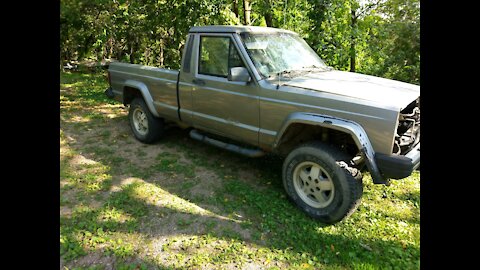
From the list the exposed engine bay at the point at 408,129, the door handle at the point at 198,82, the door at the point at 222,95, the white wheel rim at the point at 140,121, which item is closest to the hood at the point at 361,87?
the exposed engine bay at the point at 408,129

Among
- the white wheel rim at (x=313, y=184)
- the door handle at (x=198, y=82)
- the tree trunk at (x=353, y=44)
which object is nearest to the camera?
the white wheel rim at (x=313, y=184)

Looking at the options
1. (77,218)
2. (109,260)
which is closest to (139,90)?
(77,218)

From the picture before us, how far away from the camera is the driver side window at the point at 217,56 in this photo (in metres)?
4.35

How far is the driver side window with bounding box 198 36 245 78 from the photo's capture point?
14.3ft

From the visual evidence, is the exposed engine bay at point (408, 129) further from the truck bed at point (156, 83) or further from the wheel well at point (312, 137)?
the truck bed at point (156, 83)

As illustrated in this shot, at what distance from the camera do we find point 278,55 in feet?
14.3

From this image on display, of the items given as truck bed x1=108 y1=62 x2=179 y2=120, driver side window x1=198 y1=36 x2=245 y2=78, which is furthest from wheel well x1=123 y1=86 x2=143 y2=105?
driver side window x1=198 y1=36 x2=245 y2=78

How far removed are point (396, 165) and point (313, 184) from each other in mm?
903

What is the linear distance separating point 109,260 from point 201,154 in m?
2.61

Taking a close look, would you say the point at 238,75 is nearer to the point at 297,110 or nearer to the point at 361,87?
the point at 297,110

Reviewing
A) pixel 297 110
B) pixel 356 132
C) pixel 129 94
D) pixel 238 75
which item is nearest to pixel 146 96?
pixel 129 94

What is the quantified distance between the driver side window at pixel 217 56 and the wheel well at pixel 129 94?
5.60 feet

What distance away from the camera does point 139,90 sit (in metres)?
5.73
